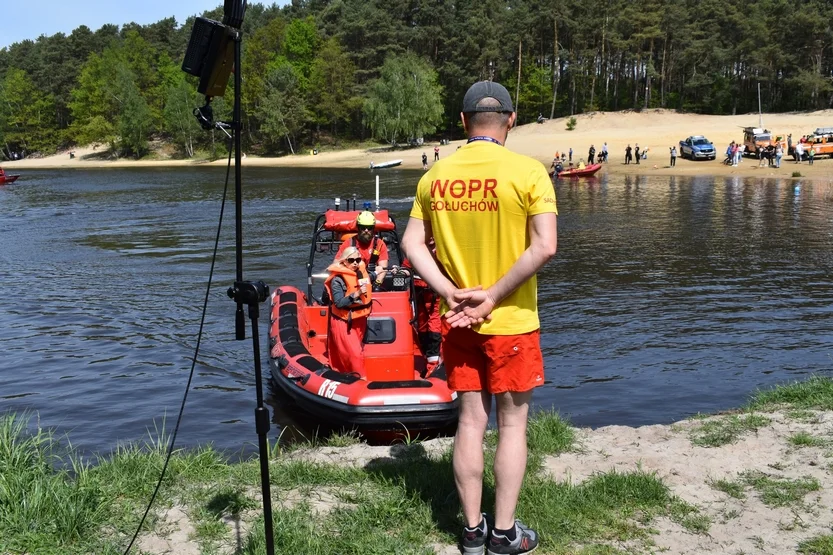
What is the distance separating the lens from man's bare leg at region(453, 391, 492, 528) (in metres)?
3.88

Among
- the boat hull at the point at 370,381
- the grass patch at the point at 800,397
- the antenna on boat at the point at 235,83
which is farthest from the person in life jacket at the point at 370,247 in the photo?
the antenna on boat at the point at 235,83

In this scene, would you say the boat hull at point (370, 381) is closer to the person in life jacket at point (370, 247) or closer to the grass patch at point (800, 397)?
the person in life jacket at point (370, 247)

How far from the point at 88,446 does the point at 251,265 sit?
12585 mm

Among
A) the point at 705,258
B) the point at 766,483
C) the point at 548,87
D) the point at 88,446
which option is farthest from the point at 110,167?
the point at 766,483

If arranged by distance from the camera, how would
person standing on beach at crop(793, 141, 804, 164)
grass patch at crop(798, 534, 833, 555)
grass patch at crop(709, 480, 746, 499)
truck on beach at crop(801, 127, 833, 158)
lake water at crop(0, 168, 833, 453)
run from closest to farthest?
grass patch at crop(798, 534, 833, 555) < grass patch at crop(709, 480, 746, 499) < lake water at crop(0, 168, 833, 453) < truck on beach at crop(801, 127, 833, 158) < person standing on beach at crop(793, 141, 804, 164)

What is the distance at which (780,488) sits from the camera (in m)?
4.69

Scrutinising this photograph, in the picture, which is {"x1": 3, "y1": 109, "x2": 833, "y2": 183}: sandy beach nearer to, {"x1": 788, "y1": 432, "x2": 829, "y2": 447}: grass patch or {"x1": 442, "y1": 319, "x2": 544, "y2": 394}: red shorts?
{"x1": 788, "y1": 432, "x2": 829, "y2": 447}: grass patch

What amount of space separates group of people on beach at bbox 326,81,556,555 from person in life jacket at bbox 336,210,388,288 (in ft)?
18.0

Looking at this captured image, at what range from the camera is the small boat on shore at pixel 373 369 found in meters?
8.02

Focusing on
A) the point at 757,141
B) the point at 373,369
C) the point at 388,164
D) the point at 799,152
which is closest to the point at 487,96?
the point at 373,369

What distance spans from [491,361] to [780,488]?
2123 millimetres

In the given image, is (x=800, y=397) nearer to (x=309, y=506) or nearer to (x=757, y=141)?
(x=309, y=506)

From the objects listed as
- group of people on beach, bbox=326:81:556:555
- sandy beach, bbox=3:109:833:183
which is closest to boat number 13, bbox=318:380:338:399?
group of people on beach, bbox=326:81:556:555

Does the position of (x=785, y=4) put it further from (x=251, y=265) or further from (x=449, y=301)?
(x=449, y=301)
